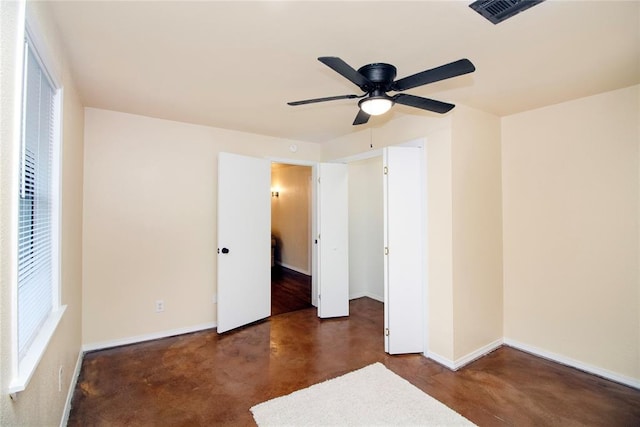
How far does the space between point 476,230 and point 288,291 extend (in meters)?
3.29

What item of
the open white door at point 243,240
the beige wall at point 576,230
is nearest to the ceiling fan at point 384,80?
the beige wall at point 576,230

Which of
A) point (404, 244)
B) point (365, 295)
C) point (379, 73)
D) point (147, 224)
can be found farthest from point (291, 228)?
point (379, 73)

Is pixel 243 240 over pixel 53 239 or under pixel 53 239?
under

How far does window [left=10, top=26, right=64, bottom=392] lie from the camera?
1254mm

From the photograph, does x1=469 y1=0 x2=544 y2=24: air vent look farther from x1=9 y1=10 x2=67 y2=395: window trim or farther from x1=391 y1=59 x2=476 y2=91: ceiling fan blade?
x1=9 y1=10 x2=67 y2=395: window trim

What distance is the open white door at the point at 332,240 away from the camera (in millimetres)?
3885

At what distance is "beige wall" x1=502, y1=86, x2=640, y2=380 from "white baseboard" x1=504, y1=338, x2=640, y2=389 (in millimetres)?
26

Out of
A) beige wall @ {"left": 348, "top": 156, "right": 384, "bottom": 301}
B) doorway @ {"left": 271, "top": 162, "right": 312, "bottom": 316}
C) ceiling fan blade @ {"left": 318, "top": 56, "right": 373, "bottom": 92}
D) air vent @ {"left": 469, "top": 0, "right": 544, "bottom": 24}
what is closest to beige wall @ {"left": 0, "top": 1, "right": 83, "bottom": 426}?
ceiling fan blade @ {"left": 318, "top": 56, "right": 373, "bottom": 92}

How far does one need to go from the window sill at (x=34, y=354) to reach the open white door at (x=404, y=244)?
8.24 feet

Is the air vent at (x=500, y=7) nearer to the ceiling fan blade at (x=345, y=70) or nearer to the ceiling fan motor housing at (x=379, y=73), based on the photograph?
the ceiling fan motor housing at (x=379, y=73)

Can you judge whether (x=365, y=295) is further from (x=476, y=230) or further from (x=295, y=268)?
(x=476, y=230)

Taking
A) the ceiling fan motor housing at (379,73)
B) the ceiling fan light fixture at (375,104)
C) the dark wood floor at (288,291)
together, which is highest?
the ceiling fan motor housing at (379,73)

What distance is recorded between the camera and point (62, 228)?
1.96 meters

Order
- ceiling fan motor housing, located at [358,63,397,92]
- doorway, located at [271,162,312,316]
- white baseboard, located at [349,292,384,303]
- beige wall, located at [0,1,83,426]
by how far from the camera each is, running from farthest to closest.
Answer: doorway, located at [271,162,312,316], white baseboard, located at [349,292,384,303], ceiling fan motor housing, located at [358,63,397,92], beige wall, located at [0,1,83,426]
